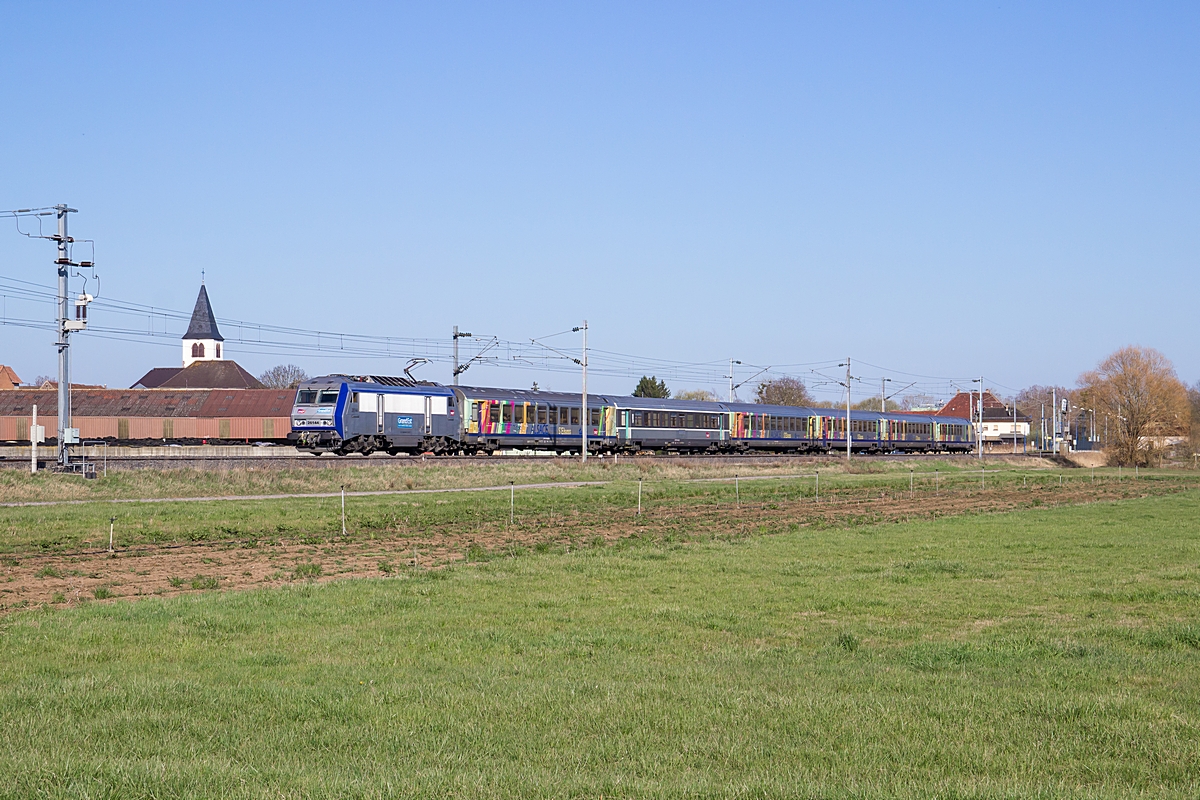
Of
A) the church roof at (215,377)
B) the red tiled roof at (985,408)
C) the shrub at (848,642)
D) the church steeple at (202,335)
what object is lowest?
the shrub at (848,642)

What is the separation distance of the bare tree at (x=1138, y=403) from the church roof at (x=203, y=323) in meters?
131

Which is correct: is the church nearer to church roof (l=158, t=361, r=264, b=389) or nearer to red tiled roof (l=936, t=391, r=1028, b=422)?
church roof (l=158, t=361, r=264, b=389)

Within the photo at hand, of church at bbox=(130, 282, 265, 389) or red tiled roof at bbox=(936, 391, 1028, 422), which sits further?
red tiled roof at bbox=(936, 391, 1028, 422)

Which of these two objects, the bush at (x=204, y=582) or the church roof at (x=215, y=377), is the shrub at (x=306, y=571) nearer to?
the bush at (x=204, y=582)

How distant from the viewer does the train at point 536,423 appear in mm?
53188

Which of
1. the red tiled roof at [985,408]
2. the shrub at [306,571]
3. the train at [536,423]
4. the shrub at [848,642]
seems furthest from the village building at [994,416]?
the shrub at [848,642]

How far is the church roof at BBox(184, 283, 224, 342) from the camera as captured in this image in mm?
173500

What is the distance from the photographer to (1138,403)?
99.9 m

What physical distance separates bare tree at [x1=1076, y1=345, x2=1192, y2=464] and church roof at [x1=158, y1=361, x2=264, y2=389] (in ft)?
302

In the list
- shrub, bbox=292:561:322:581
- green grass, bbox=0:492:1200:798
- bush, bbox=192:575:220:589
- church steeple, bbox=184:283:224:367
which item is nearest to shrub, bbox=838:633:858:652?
green grass, bbox=0:492:1200:798

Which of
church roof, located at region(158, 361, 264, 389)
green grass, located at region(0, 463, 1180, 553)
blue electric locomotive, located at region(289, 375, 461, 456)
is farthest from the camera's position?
church roof, located at region(158, 361, 264, 389)

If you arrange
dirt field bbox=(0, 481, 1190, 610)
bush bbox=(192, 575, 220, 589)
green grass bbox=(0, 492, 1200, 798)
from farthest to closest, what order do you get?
dirt field bbox=(0, 481, 1190, 610) → bush bbox=(192, 575, 220, 589) → green grass bbox=(0, 492, 1200, 798)

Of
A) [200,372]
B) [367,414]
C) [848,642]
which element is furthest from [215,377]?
[848,642]

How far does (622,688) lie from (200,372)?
422ft
